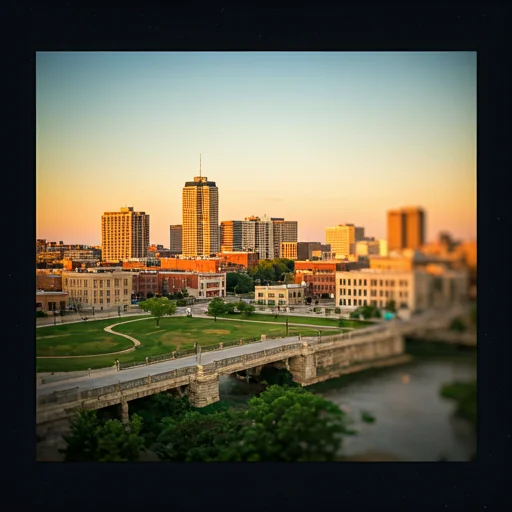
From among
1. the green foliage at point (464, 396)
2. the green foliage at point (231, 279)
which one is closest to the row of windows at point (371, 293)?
the green foliage at point (464, 396)

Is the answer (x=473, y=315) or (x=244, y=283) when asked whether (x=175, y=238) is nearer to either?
(x=244, y=283)

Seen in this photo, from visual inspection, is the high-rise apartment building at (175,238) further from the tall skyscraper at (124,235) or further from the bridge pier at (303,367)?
the bridge pier at (303,367)

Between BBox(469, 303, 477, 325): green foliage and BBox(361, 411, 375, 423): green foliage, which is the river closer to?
BBox(361, 411, 375, 423): green foliage

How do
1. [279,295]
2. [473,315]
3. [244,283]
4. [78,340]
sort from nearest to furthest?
[473,315] < [78,340] < [244,283] < [279,295]

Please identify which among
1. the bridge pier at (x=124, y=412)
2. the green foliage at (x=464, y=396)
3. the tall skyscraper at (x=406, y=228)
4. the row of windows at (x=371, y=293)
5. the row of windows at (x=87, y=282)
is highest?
the tall skyscraper at (x=406, y=228)

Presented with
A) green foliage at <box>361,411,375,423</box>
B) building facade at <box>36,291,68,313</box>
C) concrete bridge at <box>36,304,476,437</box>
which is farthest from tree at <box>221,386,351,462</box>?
building facade at <box>36,291,68,313</box>

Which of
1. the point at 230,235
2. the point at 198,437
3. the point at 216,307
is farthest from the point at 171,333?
the point at 198,437
